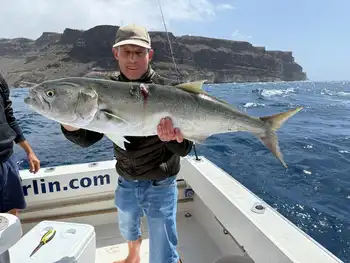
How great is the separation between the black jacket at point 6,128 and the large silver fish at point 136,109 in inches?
49.3

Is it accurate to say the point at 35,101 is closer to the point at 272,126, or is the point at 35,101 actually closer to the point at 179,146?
the point at 179,146

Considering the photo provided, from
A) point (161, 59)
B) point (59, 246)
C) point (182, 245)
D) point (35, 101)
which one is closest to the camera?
point (35, 101)

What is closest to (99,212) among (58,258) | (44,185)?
(44,185)

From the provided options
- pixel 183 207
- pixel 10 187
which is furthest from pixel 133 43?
pixel 183 207

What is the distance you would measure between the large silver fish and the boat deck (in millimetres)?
1931

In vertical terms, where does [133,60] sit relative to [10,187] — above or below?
above

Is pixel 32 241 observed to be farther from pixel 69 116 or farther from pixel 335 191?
pixel 335 191

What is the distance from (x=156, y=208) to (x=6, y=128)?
1759 millimetres

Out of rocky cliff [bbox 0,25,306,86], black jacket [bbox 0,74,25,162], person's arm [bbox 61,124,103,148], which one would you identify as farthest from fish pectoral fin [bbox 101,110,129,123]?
rocky cliff [bbox 0,25,306,86]

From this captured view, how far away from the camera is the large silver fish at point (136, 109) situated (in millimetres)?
1883

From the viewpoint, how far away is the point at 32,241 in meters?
2.26

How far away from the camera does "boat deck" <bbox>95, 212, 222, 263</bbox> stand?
3.50m

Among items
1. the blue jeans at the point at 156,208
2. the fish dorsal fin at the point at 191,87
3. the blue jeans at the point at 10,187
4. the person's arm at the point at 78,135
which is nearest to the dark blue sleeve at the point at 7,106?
the blue jeans at the point at 10,187

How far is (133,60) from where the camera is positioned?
2.30 metres
